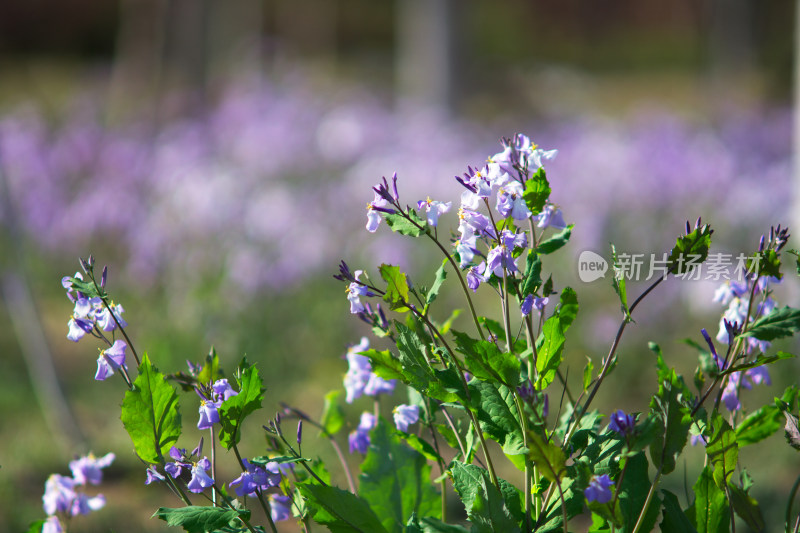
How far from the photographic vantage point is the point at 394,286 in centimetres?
140

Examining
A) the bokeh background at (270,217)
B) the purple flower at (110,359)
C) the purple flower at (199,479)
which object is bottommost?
the purple flower at (199,479)

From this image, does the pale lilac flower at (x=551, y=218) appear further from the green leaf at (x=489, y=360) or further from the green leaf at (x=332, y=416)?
the green leaf at (x=332, y=416)

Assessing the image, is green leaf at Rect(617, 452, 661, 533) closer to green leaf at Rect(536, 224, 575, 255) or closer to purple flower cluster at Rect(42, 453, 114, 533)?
green leaf at Rect(536, 224, 575, 255)

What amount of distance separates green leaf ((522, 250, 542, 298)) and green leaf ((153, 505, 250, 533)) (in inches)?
25.2

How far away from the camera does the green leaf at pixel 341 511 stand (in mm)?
1490

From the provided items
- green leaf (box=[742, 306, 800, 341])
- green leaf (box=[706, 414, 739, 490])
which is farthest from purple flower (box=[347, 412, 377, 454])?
green leaf (box=[742, 306, 800, 341])

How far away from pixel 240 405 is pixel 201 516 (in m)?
0.20

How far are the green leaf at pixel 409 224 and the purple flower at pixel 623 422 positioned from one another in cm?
43

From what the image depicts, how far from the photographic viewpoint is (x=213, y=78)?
13.7 m

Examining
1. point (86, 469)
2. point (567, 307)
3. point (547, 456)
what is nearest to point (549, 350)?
point (567, 307)

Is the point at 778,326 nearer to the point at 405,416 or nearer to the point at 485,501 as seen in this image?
the point at 485,501

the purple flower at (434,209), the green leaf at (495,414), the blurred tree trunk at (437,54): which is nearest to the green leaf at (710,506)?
the green leaf at (495,414)

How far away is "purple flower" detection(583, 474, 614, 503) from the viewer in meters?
1.26

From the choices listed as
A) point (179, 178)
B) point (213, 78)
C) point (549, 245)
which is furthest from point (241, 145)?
point (213, 78)
